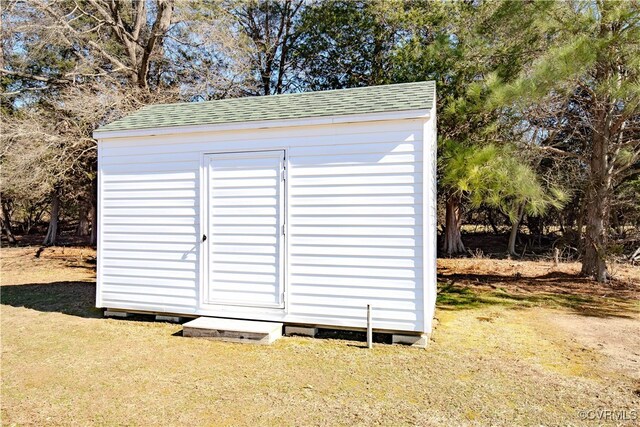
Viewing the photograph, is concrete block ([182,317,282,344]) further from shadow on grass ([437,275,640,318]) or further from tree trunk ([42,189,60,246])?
tree trunk ([42,189,60,246])

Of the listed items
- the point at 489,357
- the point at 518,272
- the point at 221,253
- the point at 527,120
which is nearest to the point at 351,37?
the point at 527,120

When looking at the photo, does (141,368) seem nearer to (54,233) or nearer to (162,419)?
(162,419)

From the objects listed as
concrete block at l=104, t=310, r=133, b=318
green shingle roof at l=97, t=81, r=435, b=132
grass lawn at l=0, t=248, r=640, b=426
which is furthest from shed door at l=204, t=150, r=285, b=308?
concrete block at l=104, t=310, r=133, b=318

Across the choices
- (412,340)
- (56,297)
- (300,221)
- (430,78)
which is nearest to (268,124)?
(300,221)

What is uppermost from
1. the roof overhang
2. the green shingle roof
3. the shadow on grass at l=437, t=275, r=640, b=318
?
the green shingle roof

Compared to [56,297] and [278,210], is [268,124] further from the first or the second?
[56,297]

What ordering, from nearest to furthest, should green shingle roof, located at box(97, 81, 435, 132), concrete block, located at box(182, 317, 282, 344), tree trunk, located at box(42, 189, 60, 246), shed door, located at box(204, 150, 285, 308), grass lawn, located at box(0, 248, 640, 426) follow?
grass lawn, located at box(0, 248, 640, 426), concrete block, located at box(182, 317, 282, 344), green shingle roof, located at box(97, 81, 435, 132), shed door, located at box(204, 150, 285, 308), tree trunk, located at box(42, 189, 60, 246)

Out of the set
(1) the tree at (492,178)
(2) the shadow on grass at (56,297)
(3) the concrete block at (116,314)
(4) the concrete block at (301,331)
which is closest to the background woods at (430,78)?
(1) the tree at (492,178)

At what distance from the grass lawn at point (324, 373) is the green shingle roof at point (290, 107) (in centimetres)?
256

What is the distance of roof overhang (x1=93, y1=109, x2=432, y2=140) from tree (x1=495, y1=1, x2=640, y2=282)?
2.85m

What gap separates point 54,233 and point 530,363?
16.3 metres

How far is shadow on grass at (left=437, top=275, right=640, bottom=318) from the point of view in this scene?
6.55 metres

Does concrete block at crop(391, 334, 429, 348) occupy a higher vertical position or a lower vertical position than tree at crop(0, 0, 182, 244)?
lower

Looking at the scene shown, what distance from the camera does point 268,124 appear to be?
511 cm
